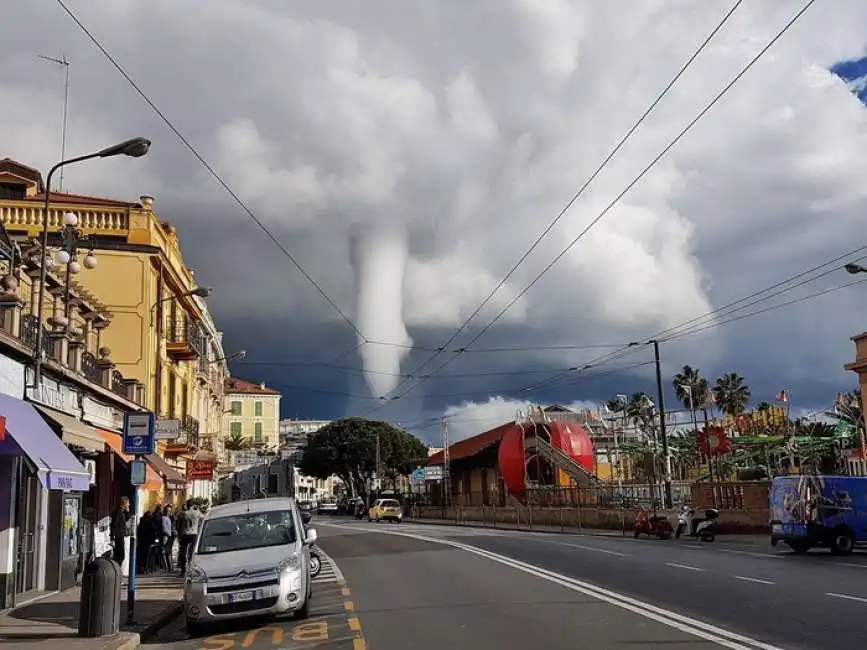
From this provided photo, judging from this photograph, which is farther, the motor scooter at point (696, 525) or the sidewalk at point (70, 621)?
the motor scooter at point (696, 525)

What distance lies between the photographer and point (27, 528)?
1700 cm

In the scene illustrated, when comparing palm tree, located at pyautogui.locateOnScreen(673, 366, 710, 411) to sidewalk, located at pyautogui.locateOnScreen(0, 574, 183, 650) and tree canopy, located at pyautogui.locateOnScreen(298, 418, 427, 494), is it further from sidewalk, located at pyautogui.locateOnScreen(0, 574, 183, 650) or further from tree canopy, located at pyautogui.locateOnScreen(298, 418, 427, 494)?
sidewalk, located at pyautogui.locateOnScreen(0, 574, 183, 650)

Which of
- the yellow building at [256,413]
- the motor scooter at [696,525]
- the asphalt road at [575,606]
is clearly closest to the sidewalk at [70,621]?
the asphalt road at [575,606]

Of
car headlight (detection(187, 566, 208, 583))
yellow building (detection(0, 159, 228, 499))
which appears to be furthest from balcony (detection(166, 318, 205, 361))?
car headlight (detection(187, 566, 208, 583))

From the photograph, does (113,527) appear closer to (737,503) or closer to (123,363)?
(123,363)

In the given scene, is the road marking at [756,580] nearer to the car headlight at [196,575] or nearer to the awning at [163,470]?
the car headlight at [196,575]

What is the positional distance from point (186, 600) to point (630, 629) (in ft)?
19.8

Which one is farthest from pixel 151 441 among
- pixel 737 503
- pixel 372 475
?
pixel 372 475

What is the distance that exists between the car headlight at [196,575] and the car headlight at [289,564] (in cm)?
103

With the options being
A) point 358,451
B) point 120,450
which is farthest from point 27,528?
point 358,451

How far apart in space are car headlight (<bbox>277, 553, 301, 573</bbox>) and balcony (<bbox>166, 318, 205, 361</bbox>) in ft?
79.5

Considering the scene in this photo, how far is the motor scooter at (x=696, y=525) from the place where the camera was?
3161cm

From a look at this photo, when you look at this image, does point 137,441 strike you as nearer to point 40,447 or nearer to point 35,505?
point 40,447

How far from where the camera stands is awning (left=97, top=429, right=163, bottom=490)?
68.9 feet
